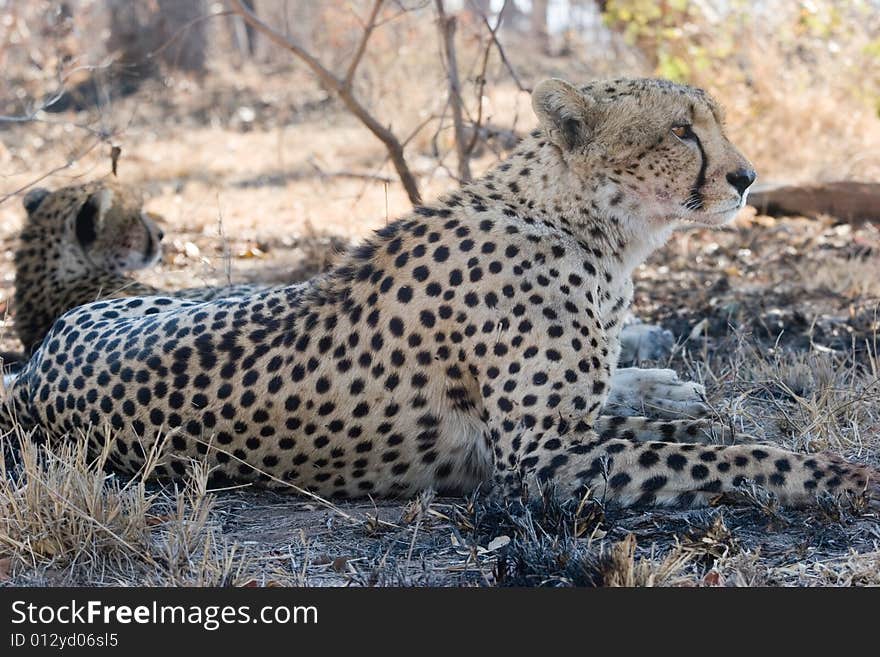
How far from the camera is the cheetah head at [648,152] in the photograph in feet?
11.8

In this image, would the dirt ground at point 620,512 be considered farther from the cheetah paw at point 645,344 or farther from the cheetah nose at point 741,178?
the cheetah nose at point 741,178

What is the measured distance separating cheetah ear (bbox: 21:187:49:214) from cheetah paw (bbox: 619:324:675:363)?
3.05m

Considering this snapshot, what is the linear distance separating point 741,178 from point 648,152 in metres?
0.30

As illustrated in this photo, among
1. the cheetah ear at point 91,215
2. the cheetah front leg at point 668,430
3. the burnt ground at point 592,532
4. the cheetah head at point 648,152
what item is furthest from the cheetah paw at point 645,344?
the cheetah ear at point 91,215

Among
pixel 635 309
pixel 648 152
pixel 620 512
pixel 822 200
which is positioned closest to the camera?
pixel 620 512

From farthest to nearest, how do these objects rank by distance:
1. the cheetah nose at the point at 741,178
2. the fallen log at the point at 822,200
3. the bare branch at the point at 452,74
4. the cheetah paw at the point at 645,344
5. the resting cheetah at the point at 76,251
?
the fallen log at the point at 822,200 → the bare branch at the point at 452,74 → the resting cheetah at the point at 76,251 → the cheetah paw at the point at 645,344 → the cheetah nose at the point at 741,178

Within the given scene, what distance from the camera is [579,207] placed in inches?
144

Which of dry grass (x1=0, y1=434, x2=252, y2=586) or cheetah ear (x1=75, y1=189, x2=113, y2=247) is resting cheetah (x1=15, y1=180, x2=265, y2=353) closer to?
cheetah ear (x1=75, y1=189, x2=113, y2=247)

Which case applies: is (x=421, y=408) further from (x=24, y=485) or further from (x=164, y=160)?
(x=164, y=160)

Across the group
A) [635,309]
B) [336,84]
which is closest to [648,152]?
[635,309]

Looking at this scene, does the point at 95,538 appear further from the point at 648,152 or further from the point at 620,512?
the point at 648,152

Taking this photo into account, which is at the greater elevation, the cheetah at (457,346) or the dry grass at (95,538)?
the cheetah at (457,346)

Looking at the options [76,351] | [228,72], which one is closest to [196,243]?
[76,351]

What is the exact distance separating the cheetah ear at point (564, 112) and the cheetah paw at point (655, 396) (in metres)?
0.97
